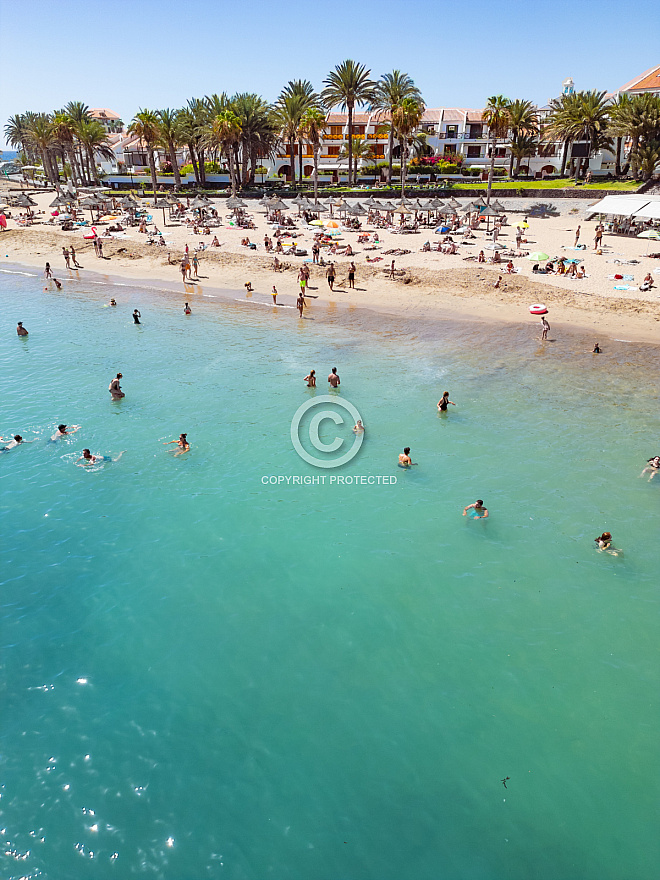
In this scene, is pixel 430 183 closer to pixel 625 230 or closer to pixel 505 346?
pixel 625 230

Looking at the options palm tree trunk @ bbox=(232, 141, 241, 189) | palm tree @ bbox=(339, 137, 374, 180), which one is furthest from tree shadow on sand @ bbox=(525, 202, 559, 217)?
palm tree trunk @ bbox=(232, 141, 241, 189)

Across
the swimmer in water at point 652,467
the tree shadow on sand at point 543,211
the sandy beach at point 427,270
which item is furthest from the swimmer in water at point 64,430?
the tree shadow on sand at point 543,211

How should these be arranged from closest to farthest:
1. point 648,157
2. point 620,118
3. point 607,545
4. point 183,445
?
point 607,545 < point 183,445 < point 648,157 < point 620,118

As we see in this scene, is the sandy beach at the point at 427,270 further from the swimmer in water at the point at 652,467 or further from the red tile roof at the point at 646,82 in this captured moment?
the red tile roof at the point at 646,82

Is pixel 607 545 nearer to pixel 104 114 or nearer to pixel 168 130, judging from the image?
pixel 168 130


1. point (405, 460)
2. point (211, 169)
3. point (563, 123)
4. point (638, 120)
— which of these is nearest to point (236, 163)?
point (211, 169)

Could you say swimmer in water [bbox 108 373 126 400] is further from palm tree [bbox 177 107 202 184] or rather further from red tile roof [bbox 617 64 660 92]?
red tile roof [bbox 617 64 660 92]

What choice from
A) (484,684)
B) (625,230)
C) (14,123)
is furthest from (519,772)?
(14,123)

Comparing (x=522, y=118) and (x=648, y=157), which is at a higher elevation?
(x=522, y=118)

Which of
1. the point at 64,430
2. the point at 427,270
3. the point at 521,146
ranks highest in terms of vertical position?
the point at 521,146
